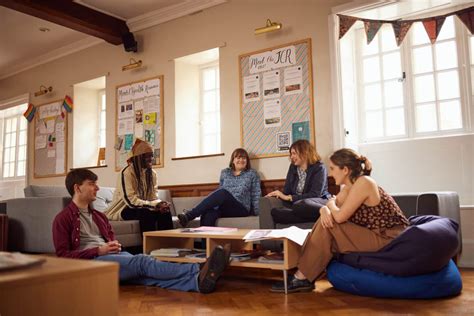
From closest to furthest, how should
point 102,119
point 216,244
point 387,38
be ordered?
point 216,244
point 387,38
point 102,119

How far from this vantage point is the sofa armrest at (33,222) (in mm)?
4000

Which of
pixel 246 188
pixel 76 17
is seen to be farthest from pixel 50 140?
pixel 246 188

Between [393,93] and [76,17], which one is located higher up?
[76,17]

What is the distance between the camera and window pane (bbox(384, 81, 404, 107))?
168 inches

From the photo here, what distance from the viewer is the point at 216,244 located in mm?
3016

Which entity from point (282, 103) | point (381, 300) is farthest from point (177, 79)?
point (381, 300)

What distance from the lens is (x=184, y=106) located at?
5.48 metres

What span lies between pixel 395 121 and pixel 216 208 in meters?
1.87

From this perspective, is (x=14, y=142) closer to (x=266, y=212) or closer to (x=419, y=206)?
(x=266, y=212)

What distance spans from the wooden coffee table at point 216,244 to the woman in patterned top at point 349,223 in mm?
83

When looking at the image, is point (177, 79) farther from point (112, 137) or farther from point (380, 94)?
point (380, 94)

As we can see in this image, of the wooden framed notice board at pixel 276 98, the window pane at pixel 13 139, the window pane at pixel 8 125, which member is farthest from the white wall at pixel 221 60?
the window pane at pixel 8 125

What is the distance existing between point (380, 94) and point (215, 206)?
191 centimetres

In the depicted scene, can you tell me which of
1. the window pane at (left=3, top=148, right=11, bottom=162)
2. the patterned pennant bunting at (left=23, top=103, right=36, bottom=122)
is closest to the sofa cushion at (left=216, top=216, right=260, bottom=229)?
the patterned pennant bunting at (left=23, top=103, right=36, bottom=122)
